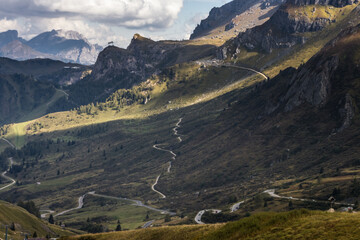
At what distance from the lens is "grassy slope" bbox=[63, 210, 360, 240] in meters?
76.2

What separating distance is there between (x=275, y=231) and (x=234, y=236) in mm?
9773

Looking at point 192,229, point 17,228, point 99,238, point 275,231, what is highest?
point 275,231

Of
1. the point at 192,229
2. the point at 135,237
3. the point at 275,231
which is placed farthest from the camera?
the point at 135,237

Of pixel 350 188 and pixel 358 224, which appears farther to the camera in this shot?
pixel 350 188

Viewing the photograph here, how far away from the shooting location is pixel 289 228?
83.1 m

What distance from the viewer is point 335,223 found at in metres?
79.6

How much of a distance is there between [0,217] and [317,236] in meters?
160

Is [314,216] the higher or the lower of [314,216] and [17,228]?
the higher

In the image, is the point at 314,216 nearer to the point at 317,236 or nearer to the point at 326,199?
the point at 317,236

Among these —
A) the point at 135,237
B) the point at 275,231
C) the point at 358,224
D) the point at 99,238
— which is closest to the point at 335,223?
the point at 358,224

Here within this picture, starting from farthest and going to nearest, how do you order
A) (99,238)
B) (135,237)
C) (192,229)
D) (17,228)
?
(17,228) < (99,238) < (135,237) < (192,229)

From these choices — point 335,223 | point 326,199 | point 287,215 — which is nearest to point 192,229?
point 287,215

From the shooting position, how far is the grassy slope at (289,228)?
250 ft

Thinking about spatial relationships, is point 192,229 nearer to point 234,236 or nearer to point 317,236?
point 234,236
